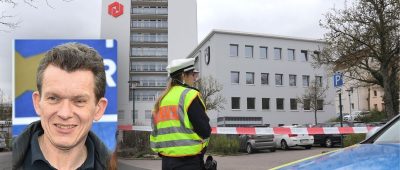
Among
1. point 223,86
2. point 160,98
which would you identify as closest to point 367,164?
point 160,98

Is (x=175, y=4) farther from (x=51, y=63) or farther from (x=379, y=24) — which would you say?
(x=51, y=63)

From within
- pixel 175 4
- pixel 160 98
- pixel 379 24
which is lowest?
pixel 160 98

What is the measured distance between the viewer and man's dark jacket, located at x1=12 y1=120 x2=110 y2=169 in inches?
54.2

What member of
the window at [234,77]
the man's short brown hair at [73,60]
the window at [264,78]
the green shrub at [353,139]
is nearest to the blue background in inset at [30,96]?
the man's short brown hair at [73,60]

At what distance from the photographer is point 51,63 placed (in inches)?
52.6

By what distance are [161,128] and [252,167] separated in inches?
480

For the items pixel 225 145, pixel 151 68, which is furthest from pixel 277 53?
pixel 225 145

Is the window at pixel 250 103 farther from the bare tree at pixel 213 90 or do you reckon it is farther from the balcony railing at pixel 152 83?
the balcony railing at pixel 152 83

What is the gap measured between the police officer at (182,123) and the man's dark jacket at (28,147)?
218 centimetres

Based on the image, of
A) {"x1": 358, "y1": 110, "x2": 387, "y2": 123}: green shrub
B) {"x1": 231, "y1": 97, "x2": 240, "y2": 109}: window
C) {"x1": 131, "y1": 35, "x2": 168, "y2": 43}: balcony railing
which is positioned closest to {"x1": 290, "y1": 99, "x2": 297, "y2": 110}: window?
{"x1": 231, "y1": 97, "x2": 240, "y2": 109}: window

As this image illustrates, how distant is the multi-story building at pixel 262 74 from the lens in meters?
52.7

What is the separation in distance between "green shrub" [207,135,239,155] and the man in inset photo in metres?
20.6

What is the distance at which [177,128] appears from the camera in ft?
12.4

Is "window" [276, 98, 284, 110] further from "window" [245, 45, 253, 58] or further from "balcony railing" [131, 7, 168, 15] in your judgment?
"balcony railing" [131, 7, 168, 15]
